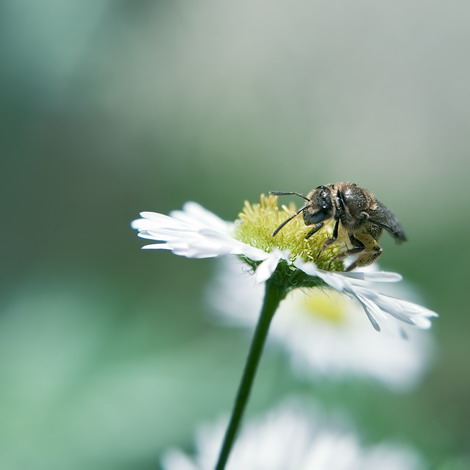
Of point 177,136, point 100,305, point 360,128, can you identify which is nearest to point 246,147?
point 177,136

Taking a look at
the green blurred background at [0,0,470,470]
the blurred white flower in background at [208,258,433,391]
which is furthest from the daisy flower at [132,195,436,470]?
the blurred white flower in background at [208,258,433,391]

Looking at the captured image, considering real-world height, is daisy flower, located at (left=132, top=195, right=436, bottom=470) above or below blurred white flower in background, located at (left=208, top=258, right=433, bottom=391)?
below

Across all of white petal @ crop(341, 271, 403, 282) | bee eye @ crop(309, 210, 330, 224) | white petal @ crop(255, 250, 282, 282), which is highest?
bee eye @ crop(309, 210, 330, 224)

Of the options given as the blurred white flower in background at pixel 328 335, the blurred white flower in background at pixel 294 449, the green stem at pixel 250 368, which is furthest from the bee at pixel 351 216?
the blurred white flower in background at pixel 328 335

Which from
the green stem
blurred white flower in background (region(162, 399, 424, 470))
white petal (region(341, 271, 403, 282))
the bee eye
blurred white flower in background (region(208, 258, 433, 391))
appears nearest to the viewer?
the green stem

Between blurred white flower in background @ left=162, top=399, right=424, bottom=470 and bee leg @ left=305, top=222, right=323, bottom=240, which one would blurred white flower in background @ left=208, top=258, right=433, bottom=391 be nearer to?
blurred white flower in background @ left=162, top=399, right=424, bottom=470

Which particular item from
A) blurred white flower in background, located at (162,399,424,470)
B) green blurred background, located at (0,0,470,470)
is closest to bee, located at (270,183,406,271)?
blurred white flower in background, located at (162,399,424,470)

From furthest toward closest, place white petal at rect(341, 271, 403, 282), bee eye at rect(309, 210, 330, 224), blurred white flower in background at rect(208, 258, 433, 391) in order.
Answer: blurred white flower in background at rect(208, 258, 433, 391) → bee eye at rect(309, 210, 330, 224) → white petal at rect(341, 271, 403, 282)

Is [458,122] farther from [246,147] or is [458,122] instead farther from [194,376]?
[194,376]

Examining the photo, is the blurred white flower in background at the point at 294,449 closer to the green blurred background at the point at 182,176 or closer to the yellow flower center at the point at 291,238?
the green blurred background at the point at 182,176

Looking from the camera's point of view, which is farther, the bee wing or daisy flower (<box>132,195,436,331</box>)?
the bee wing
